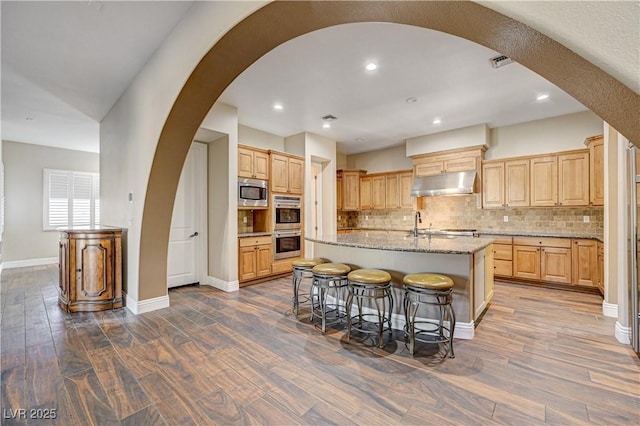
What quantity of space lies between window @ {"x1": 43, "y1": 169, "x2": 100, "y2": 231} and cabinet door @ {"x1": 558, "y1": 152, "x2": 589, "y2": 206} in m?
10.6

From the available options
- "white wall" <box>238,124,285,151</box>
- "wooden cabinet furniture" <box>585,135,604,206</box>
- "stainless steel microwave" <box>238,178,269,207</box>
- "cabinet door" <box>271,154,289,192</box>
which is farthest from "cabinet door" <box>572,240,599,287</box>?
"white wall" <box>238,124,285,151</box>

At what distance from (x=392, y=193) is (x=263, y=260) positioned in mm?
3666

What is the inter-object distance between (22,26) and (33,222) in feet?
19.5

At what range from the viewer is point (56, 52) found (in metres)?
3.08

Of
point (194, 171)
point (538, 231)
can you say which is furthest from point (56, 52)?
point (538, 231)

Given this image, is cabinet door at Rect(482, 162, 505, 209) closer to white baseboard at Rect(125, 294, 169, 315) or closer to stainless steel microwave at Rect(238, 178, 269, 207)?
stainless steel microwave at Rect(238, 178, 269, 207)

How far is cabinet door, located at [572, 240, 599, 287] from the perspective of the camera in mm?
4297

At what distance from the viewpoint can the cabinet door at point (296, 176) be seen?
561 cm

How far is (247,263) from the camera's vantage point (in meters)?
4.82

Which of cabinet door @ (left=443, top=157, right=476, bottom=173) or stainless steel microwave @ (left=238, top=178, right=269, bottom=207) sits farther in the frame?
cabinet door @ (left=443, top=157, right=476, bottom=173)

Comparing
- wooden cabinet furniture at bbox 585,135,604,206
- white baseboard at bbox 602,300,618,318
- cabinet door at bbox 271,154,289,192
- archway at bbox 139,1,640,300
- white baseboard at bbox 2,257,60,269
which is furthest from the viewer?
white baseboard at bbox 2,257,60,269

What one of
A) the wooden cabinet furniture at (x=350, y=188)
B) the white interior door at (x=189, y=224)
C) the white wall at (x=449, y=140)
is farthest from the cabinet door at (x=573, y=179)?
the white interior door at (x=189, y=224)

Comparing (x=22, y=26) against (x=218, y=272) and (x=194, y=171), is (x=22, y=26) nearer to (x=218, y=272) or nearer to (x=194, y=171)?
(x=194, y=171)

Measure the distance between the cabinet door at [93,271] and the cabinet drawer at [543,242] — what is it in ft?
21.3
